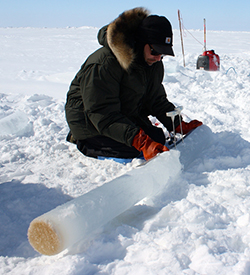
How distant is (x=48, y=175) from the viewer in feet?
7.67

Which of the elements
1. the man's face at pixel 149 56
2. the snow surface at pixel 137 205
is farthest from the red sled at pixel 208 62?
the man's face at pixel 149 56

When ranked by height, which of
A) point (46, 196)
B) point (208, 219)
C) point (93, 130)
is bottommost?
point (46, 196)

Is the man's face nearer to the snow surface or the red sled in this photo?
the snow surface

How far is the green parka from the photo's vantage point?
2.16 meters

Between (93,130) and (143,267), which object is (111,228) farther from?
(93,130)

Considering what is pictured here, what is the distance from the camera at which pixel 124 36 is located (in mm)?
2121

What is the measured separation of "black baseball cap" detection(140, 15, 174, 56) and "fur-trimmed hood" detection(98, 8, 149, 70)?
0.09 metres

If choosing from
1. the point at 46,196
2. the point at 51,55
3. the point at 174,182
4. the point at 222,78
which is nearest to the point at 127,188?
the point at 174,182

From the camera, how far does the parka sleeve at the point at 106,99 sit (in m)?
2.20

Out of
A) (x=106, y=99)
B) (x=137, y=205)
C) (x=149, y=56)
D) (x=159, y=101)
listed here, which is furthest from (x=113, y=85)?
(x=137, y=205)

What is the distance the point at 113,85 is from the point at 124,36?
1.24 feet

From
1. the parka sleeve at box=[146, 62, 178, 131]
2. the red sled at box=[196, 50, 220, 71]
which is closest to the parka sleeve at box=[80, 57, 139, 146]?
the parka sleeve at box=[146, 62, 178, 131]

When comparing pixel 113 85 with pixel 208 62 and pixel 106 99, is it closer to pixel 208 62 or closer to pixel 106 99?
pixel 106 99

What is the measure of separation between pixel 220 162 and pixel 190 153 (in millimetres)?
249
